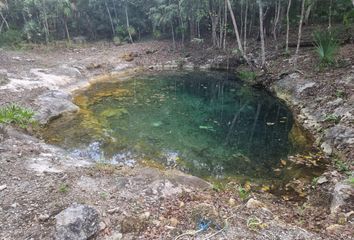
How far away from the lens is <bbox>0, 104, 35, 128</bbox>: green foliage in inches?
326

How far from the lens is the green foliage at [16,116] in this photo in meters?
8.29

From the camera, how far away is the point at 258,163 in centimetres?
741

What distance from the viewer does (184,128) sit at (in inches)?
384

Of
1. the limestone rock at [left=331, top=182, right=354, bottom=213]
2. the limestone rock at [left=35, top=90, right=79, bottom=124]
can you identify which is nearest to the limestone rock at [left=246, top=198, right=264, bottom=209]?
the limestone rock at [left=331, top=182, right=354, bottom=213]

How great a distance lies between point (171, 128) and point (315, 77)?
19.9ft

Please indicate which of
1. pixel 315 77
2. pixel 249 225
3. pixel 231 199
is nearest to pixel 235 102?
pixel 315 77

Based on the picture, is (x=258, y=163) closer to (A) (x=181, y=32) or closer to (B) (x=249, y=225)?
(B) (x=249, y=225)

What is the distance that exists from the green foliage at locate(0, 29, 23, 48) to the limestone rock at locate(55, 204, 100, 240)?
20478 mm

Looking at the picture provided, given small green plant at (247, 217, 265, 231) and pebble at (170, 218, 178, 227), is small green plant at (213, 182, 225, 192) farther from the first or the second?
pebble at (170, 218, 178, 227)

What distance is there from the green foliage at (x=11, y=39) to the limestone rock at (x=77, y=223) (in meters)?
20.5

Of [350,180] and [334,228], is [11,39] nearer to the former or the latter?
[350,180]

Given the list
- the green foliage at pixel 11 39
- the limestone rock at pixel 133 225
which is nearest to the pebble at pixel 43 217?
the limestone rock at pixel 133 225

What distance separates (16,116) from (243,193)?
666cm

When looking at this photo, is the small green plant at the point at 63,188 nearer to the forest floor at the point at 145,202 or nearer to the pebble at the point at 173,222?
the forest floor at the point at 145,202
